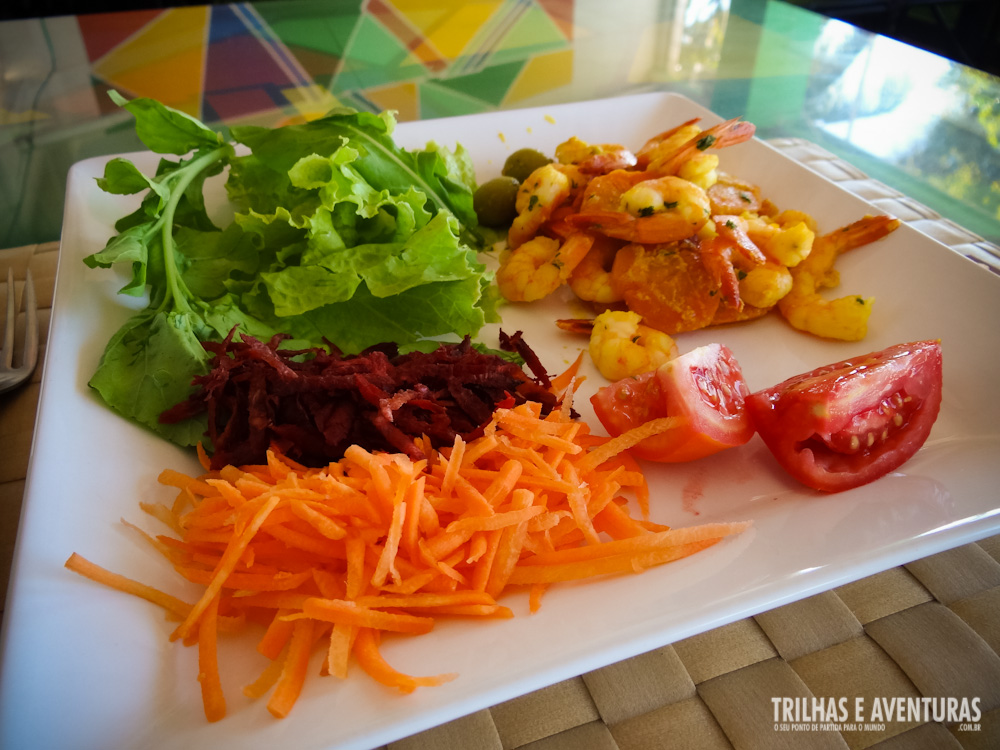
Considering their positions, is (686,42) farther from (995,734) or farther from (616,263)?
(995,734)

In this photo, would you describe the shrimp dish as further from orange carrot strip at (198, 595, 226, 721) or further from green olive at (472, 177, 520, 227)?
orange carrot strip at (198, 595, 226, 721)

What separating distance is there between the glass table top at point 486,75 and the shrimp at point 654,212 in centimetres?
86

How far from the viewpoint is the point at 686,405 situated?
147 centimetres

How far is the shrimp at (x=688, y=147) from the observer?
2.13m

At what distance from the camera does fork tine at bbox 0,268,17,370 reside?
6.24 feet

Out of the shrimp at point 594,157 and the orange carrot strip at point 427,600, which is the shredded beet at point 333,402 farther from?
the shrimp at point 594,157

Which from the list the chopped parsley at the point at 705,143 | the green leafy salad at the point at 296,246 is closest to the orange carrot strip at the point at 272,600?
the green leafy salad at the point at 296,246

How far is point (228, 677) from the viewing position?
3.60 ft

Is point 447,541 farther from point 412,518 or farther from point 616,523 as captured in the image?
point 616,523

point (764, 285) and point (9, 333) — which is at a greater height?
point (764, 285)

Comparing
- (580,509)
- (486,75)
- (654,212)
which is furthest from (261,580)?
(486,75)

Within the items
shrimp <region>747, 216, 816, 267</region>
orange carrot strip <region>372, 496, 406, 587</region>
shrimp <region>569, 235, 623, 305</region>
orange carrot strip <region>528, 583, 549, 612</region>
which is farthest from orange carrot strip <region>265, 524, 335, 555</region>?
shrimp <region>747, 216, 816, 267</region>

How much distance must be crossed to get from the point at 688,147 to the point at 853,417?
1.04 metres

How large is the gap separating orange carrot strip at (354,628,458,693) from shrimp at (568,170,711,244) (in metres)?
1.37
